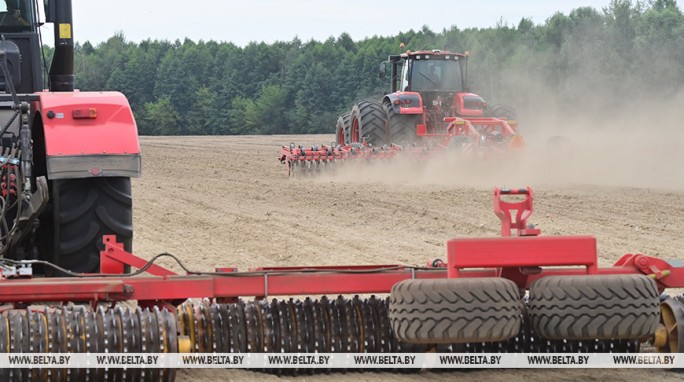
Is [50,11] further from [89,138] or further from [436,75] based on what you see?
[436,75]

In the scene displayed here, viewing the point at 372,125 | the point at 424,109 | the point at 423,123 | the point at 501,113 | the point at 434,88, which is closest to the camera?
the point at 372,125

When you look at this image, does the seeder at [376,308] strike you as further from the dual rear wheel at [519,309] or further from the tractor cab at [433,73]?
the tractor cab at [433,73]

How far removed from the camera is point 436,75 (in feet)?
66.2

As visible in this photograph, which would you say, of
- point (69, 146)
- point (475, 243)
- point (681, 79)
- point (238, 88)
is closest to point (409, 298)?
point (475, 243)

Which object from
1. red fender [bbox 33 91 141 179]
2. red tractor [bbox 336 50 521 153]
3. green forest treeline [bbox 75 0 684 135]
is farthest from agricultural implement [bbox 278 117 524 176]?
green forest treeline [bbox 75 0 684 135]

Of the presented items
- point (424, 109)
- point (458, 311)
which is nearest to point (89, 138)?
point (458, 311)

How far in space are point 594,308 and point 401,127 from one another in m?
14.9

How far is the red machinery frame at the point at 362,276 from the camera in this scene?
4664 mm

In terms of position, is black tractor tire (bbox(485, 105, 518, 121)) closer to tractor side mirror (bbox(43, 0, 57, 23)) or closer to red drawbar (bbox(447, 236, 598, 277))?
tractor side mirror (bbox(43, 0, 57, 23))

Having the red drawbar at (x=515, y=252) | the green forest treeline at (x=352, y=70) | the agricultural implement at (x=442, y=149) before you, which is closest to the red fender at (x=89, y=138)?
the red drawbar at (x=515, y=252)

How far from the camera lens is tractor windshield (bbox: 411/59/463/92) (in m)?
20.1

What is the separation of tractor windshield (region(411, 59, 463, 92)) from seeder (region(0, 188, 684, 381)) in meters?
15.0

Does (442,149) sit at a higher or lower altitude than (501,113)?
lower

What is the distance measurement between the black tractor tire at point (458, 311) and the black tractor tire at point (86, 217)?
2293mm
